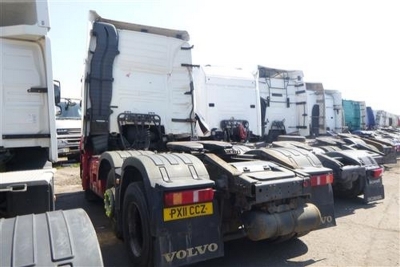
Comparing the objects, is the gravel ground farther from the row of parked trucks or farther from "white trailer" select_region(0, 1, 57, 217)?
"white trailer" select_region(0, 1, 57, 217)

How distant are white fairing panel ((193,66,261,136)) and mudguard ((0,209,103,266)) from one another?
5.96 m

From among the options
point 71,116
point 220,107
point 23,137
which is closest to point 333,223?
point 23,137

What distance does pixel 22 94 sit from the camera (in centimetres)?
326

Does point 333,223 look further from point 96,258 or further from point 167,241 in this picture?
point 96,258

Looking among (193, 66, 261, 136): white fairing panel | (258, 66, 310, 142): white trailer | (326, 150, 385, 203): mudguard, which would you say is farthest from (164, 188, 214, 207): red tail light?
(258, 66, 310, 142): white trailer

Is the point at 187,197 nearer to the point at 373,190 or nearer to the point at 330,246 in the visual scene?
the point at 330,246

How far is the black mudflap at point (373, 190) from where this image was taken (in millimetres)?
5660

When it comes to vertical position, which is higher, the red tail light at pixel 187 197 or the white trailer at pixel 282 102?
the white trailer at pixel 282 102

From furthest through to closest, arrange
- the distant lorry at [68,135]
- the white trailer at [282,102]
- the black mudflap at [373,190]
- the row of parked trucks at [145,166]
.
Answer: the distant lorry at [68,135], the white trailer at [282,102], the black mudflap at [373,190], the row of parked trucks at [145,166]

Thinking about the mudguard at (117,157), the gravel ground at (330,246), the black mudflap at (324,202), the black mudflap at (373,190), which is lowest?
the gravel ground at (330,246)

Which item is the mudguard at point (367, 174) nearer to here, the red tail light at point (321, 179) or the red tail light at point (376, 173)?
the red tail light at point (376, 173)

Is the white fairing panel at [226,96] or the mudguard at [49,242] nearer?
the mudguard at [49,242]

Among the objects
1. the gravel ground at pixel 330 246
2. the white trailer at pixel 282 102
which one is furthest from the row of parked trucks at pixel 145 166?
the white trailer at pixel 282 102

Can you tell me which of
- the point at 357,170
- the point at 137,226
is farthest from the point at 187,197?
the point at 357,170
